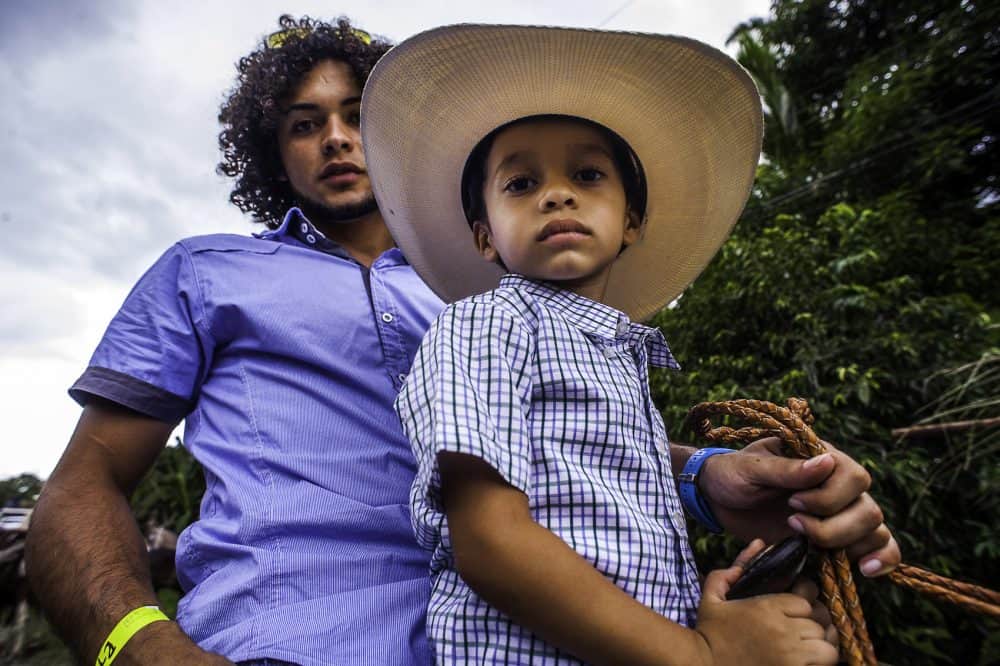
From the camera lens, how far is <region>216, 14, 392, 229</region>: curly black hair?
2166 mm

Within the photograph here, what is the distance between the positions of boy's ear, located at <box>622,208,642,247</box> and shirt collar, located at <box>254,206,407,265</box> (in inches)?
26.2

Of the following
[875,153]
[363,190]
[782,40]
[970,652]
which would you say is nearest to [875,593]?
[970,652]

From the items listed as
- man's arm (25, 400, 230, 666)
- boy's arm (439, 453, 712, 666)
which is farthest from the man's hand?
man's arm (25, 400, 230, 666)

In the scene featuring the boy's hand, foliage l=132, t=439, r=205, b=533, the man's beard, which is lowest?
foliage l=132, t=439, r=205, b=533

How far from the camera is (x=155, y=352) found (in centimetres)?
141

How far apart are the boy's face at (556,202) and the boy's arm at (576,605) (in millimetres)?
515

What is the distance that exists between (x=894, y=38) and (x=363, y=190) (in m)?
11.3

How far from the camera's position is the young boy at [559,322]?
880 mm

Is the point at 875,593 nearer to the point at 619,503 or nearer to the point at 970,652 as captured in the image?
the point at 970,652

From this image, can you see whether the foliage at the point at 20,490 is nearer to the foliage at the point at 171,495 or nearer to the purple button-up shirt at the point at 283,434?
the foliage at the point at 171,495

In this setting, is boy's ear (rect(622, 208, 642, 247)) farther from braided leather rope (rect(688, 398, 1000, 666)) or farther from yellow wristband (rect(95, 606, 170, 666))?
yellow wristband (rect(95, 606, 170, 666))

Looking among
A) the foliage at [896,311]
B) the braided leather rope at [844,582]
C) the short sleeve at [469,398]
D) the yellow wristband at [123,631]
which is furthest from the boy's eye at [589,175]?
the foliage at [896,311]

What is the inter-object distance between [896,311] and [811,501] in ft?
13.7

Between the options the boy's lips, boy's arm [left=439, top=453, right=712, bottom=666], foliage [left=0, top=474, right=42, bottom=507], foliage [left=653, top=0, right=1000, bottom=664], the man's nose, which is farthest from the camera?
foliage [left=0, top=474, right=42, bottom=507]
